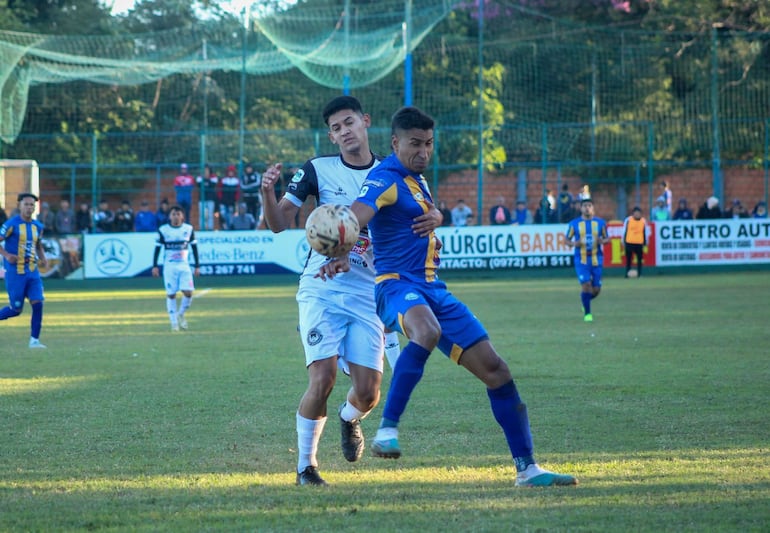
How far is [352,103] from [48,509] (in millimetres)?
2996

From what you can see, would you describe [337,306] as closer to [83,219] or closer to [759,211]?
[83,219]

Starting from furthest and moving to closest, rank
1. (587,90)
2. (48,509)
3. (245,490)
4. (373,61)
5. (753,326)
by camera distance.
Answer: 1. (587,90)
2. (373,61)
3. (753,326)
4. (245,490)
5. (48,509)

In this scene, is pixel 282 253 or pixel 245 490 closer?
pixel 245 490

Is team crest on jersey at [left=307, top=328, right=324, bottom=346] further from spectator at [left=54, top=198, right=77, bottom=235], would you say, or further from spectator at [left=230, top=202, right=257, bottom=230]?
spectator at [left=54, top=198, right=77, bottom=235]

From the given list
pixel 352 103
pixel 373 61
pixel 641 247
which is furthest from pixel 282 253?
pixel 352 103

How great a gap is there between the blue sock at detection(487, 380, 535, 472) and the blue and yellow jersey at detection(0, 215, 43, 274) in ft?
37.5

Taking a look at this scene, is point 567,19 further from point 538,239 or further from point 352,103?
point 352,103

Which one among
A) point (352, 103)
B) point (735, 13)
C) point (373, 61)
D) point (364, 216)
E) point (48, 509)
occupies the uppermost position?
point (735, 13)

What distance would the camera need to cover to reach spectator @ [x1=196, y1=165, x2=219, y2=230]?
104ft

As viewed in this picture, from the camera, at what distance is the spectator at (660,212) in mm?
33625

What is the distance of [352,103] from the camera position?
6992 millimetres

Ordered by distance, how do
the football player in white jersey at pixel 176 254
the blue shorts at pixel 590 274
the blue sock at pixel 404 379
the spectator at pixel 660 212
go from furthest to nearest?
the spectator at pixel 660 212 → the football player in white jersey at pixel 176 254 → the blue shorts at pixel 590 274 → the blue sock at pixel 404 379

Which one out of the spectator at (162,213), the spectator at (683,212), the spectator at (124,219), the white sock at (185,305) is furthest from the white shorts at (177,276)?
the spectator at (683,212)

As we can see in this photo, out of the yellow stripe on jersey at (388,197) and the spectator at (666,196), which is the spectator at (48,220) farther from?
the yellow stripe on jersey at (388,197)
